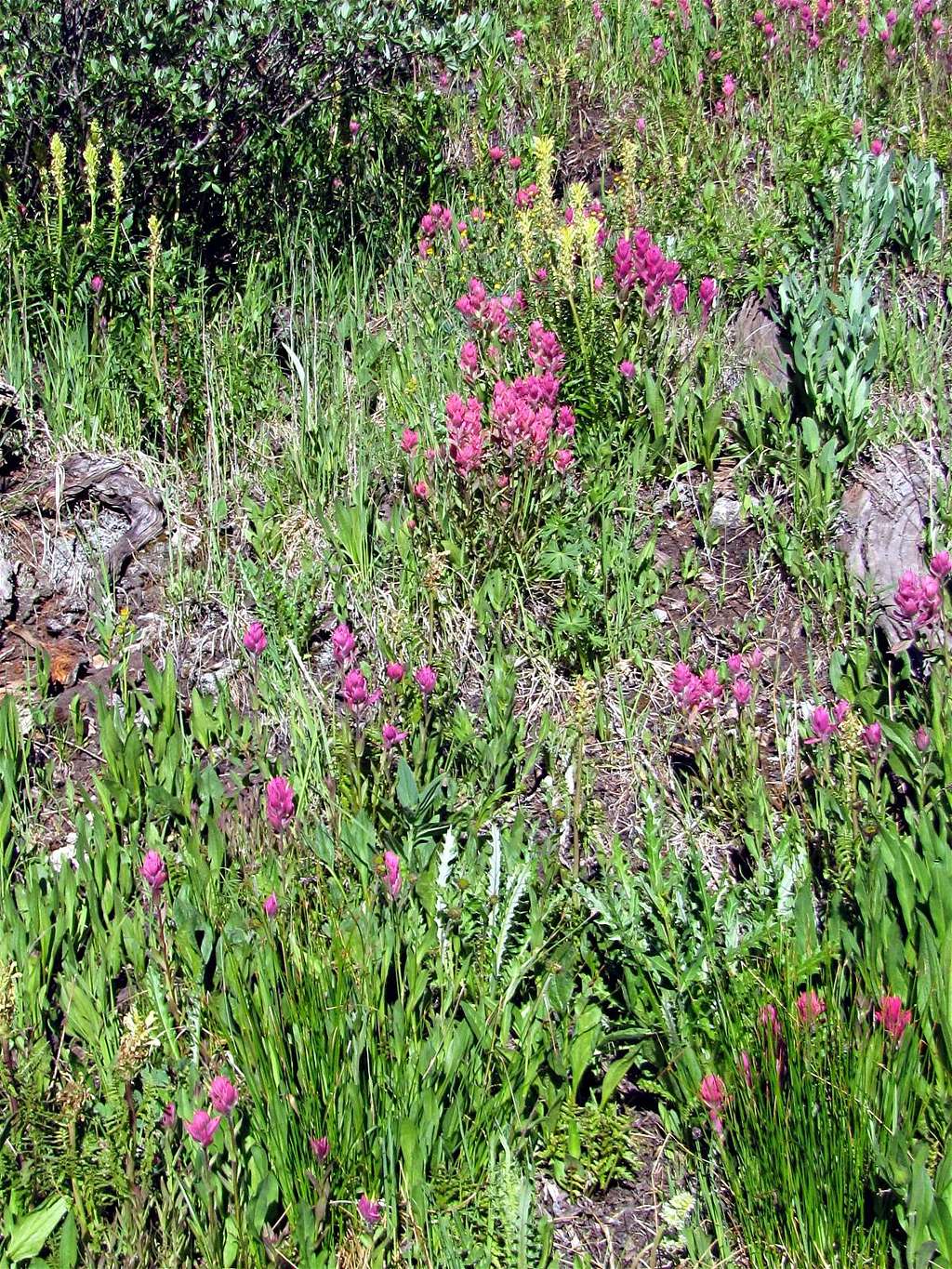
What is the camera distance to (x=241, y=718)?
142 inches

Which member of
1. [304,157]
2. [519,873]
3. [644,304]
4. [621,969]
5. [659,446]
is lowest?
[621,969]

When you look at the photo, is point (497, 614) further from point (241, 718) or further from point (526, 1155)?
point (526, 1155)

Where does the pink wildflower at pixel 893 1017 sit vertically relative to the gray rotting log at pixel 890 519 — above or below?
below

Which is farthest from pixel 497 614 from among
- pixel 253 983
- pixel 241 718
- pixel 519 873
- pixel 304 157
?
pixel 304 157

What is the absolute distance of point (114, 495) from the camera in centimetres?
431

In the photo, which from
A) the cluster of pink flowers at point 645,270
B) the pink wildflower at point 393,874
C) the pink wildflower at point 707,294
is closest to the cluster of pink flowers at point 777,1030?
the pink wildflower at point 393,874

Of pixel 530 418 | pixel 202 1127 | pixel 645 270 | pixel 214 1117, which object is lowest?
pixel 214 1117

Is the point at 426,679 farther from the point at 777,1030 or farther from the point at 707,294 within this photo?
the point at 707,294

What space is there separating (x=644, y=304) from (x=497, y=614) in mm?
1521

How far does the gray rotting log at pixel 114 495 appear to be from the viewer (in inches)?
166

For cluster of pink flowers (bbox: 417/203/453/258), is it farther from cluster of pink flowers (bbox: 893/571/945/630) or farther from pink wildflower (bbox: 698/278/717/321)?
cluster of pink flowers (bbox: 893/571/945/630)

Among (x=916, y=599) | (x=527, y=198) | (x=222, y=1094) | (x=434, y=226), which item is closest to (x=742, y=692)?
(x=916, y=599)

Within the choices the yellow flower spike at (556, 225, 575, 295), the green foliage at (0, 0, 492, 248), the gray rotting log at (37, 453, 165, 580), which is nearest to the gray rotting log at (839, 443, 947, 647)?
the yellow flower spike at (556, 225, 575, 295)

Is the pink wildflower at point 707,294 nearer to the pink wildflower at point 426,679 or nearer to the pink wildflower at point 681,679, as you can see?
the pink wildflower at point 681,679
